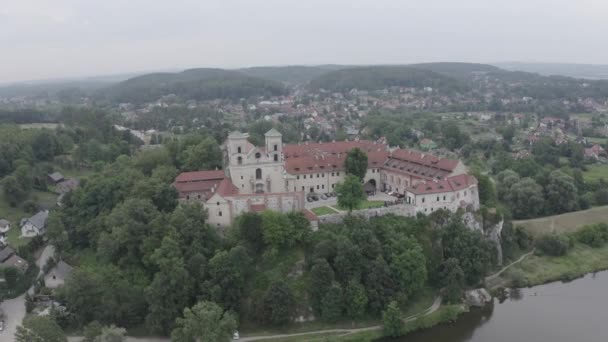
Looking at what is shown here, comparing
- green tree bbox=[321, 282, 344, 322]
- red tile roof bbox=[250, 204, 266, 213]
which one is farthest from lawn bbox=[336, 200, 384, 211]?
green tree bbox=[321, 282, 344, 322]

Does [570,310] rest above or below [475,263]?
below

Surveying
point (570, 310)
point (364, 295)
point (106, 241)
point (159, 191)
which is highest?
point (159, 191)

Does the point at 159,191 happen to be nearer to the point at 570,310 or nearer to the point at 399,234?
the point at 399,234

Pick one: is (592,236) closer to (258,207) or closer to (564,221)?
(564,221)

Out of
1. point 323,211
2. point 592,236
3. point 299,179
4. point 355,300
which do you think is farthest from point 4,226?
point 592,236

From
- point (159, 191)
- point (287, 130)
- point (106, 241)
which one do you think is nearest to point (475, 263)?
point (159, 191)

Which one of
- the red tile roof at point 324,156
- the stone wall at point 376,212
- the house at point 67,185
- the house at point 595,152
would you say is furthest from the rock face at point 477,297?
the house at point 595,152
